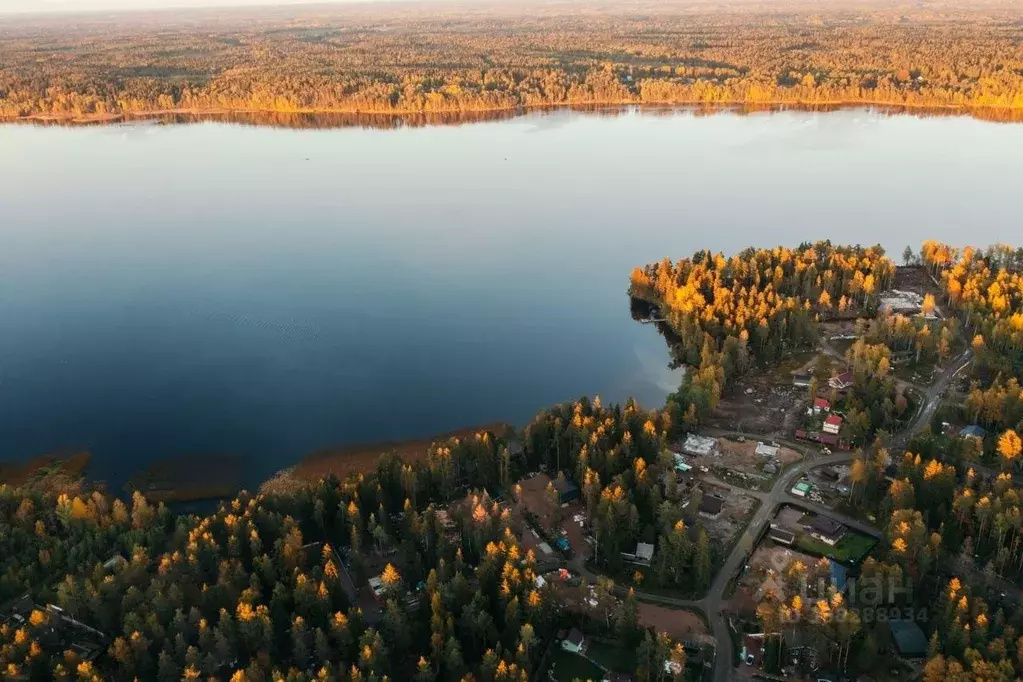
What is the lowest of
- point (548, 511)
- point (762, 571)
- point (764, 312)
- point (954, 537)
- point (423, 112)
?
point (762, 571)

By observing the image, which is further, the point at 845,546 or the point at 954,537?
the point at 845,546

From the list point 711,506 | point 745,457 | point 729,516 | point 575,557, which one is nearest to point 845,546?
point 729,516

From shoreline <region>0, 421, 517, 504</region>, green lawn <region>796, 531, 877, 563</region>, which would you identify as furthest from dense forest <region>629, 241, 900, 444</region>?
shoreline <region>0, 421, 517, 504</region>

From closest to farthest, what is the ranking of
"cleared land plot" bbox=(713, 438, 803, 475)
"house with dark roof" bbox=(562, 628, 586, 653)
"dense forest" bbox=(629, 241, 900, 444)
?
"house with dark roof" bbox=(562, 628, 586, 653) < "cleared land plot" bbox=(713, 438, 803, 475) < "dense forest" bbox=(629, 241, 900, 444)

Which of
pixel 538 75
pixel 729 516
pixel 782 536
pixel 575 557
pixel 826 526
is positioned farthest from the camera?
pixel 538 75

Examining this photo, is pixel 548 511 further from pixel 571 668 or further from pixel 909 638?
pixel 909 638

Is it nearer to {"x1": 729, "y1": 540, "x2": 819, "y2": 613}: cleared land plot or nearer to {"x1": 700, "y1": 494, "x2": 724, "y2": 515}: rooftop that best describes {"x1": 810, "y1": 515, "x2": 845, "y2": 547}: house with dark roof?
{"x1": 729, "y1": 540, "x2": 819, "y2": 613}: cleared land plot
